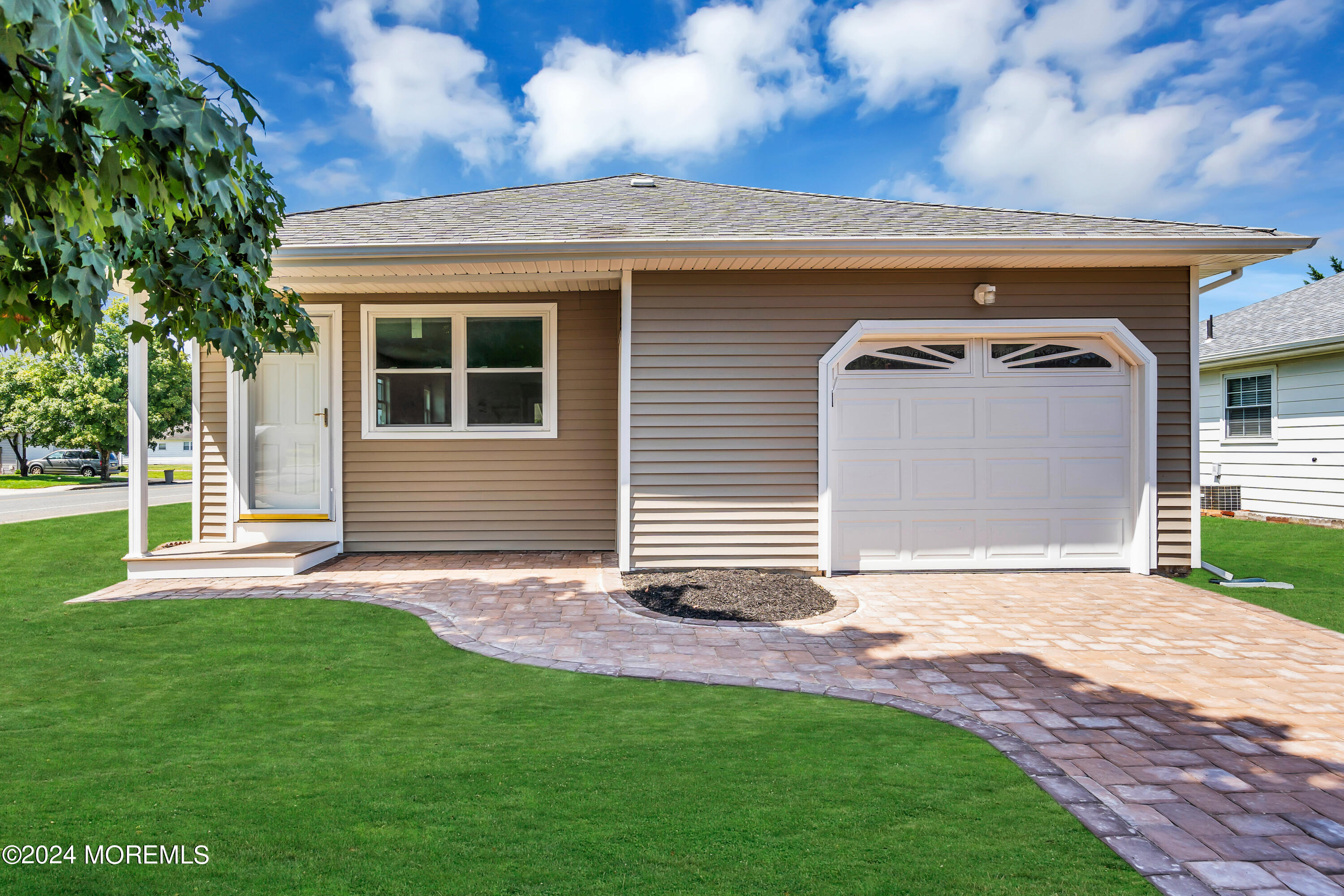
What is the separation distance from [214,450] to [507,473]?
3.09 metres

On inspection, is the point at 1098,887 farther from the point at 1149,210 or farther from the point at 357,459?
the point at 1149,210

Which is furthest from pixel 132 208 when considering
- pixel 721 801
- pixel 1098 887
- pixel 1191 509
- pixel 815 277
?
pixel 1191 509

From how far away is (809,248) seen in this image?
5656 millimetres

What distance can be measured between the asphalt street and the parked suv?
793cm

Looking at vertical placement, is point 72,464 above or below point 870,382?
below

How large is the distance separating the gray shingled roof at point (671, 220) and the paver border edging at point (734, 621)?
2978mm

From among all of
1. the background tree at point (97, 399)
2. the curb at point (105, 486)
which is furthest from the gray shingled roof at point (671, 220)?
the background tree at point (97, 399)

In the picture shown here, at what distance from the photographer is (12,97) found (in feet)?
5.87

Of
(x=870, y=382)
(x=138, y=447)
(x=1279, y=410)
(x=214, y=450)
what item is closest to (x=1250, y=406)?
(x=1279, y=410)

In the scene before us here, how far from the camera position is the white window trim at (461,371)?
23.6ft

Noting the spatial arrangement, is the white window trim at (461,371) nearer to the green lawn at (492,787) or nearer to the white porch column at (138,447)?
the white porch column at (138,447)

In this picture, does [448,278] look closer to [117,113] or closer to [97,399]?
[117,113]

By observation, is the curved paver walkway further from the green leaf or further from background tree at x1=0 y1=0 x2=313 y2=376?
the green leaf

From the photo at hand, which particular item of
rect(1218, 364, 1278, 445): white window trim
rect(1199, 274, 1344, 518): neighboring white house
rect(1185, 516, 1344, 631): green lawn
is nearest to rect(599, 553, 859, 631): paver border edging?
rect(1185, 516, 1344, 631): green lawn
